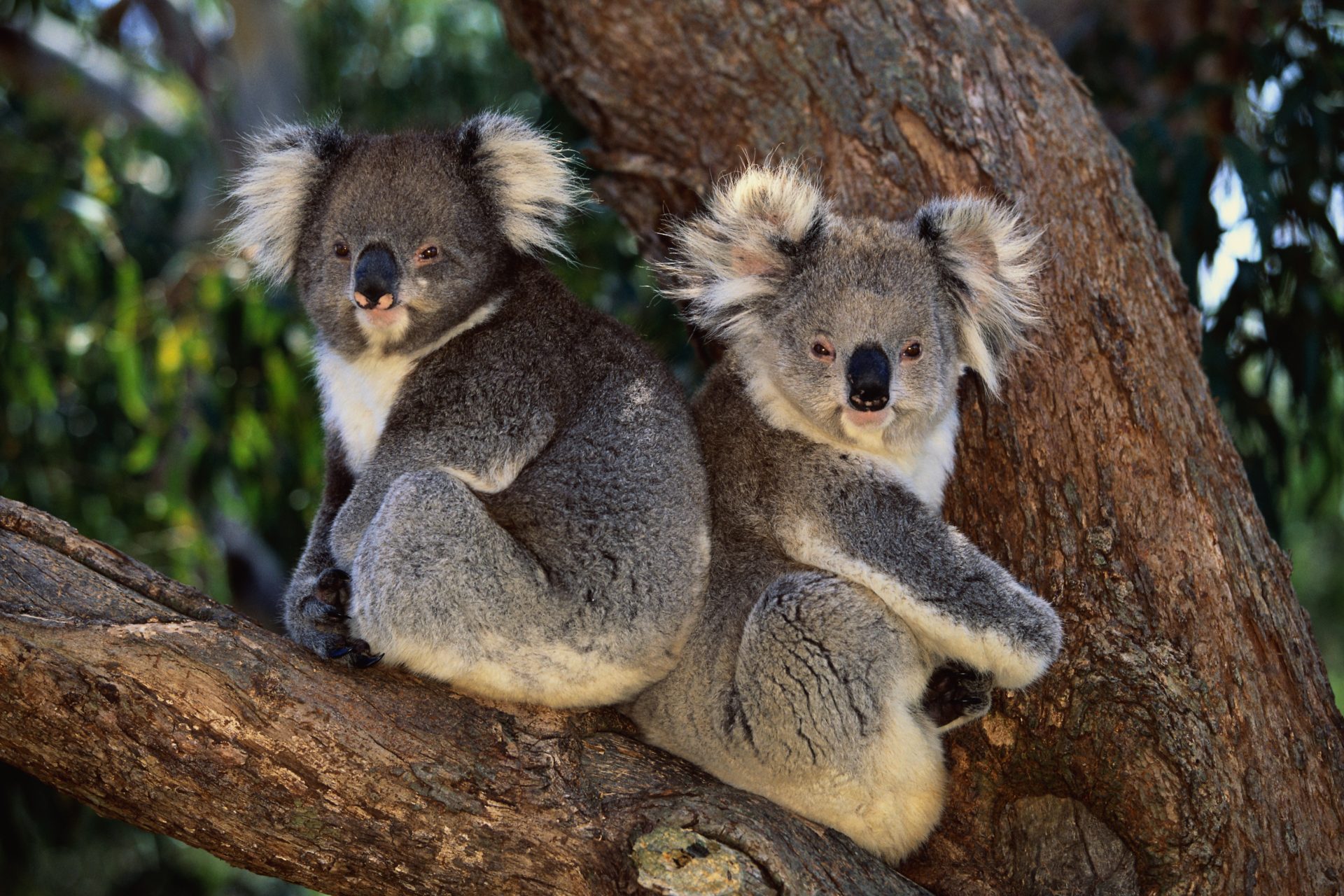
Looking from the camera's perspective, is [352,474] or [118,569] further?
[352,474]

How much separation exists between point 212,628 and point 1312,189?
4.36 meters

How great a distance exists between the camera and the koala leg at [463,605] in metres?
2.70

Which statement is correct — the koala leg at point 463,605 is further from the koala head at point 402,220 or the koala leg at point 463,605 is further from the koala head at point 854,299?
the koala head at point 854,299

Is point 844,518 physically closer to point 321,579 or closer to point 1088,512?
point 1088,512

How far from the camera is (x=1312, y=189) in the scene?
16.0 feet

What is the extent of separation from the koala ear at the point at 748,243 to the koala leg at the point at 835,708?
73 centimetres

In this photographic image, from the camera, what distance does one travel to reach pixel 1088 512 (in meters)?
2.99

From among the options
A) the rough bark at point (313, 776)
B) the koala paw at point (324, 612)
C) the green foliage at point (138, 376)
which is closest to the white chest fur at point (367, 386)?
the koala paw at point (324, 612)

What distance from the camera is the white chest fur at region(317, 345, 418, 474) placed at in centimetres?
309

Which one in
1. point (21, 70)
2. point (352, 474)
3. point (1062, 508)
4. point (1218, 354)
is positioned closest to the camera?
point (1062, 508)

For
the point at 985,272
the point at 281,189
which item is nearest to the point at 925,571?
the point at 985,272

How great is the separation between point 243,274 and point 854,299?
11.5 ft

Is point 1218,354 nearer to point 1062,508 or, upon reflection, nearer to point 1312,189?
point 1312,189

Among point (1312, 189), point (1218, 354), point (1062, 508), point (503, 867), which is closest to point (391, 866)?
point (503, 867)
